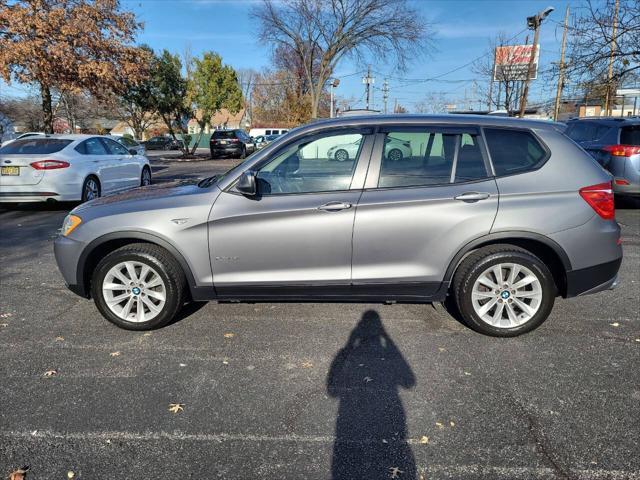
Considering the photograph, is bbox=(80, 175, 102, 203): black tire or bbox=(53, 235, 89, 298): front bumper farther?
bbox=(80, 175, 102, 203): black tire

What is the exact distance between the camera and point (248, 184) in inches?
141

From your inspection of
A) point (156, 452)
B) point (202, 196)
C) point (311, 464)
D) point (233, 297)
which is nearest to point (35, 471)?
point (156, 452)

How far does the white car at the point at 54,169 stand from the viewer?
852cm

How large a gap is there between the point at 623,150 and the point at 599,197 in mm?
6176

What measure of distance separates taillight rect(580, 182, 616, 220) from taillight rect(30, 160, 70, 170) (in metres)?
8.47

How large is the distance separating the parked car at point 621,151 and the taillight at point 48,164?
9183 mm

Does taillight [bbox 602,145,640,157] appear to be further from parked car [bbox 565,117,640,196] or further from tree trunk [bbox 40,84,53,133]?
tree trunk [bbox 40,84,53,133]

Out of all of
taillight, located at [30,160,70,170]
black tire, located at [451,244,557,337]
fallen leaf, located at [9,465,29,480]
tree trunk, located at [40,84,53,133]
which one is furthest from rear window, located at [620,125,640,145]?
tree trunk, located at [40,84,53,133]

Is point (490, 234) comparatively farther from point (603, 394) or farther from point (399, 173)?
point (603, 394)

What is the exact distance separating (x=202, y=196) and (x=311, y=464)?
2214 millimetres

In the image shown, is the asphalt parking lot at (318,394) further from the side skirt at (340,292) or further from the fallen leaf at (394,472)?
the side skirt at (340,292)

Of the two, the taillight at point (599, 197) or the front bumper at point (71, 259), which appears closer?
the taillight at point (599, 197)

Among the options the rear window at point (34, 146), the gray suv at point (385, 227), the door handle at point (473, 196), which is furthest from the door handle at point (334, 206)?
the rear window at point (34, 146)

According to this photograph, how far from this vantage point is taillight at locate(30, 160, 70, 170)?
848cm
